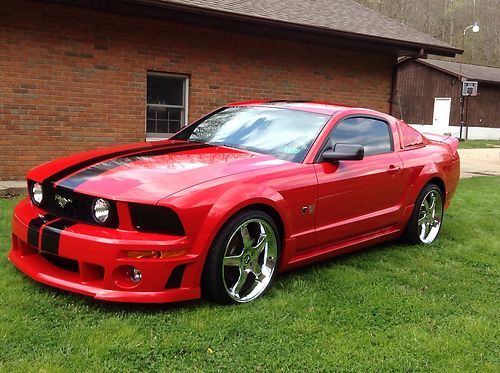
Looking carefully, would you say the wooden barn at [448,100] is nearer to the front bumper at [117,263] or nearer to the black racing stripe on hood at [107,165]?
the black racing stripe on hood at [107,165]

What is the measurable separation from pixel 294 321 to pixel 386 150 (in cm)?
228

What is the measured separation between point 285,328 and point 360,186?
5.45ft

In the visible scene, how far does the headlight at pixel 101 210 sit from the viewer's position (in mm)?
3301

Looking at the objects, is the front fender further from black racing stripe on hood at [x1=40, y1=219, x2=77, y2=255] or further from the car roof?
the car roof

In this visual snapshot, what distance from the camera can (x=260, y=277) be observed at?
12.4 feet

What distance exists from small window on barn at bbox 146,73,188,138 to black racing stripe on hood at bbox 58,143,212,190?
505cm

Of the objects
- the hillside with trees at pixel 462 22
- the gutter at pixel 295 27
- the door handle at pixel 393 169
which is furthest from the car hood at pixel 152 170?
the hillside with trees at pixel 462 22

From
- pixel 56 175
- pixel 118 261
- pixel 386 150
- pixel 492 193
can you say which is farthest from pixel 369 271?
pixel 492 193

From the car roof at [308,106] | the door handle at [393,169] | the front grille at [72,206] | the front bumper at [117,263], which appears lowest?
the front bumper at [117,263]

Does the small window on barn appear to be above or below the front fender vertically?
above

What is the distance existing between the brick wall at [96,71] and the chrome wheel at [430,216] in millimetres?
4920

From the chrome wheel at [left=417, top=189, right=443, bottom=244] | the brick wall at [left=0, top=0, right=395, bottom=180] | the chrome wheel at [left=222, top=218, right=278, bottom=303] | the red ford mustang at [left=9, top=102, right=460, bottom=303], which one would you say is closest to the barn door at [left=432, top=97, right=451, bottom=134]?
the brick wall at [left=0, top=0, right=395, bottom=180]

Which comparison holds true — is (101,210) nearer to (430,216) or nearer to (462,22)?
(430,216)

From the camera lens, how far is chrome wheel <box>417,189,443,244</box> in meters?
5.51
